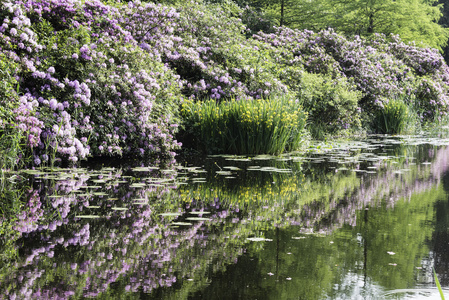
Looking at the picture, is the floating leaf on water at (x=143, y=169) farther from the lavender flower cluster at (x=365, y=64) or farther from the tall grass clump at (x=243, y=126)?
the lavender flower cluster at (x=365, y=64)

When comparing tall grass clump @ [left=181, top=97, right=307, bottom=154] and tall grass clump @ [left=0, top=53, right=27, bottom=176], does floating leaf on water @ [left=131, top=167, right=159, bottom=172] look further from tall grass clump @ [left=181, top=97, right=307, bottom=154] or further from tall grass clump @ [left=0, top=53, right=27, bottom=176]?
tall grass clump @ [left=181, top=97, right=307, bottom=154]

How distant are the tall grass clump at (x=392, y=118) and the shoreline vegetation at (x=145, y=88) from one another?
0.10 metres

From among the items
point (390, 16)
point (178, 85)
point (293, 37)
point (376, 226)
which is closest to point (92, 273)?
point (376, 226)

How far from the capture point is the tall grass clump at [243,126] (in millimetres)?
9344

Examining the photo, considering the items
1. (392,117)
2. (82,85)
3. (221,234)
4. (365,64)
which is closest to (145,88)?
(82,85)

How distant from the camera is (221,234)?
13.1ft

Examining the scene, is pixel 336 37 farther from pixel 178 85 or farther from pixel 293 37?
pixel 178 85

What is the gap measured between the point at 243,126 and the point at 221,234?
18.1 feet

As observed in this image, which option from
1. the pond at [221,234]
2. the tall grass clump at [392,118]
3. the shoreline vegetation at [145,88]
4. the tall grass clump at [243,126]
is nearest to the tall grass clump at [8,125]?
the shoreline vegetation at [145,88]

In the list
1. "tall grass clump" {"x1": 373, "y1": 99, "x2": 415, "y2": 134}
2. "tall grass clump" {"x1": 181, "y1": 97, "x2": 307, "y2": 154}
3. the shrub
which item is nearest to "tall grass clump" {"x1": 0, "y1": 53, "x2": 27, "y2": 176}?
"tall grass clump" {"x1": 181, "y1": 97, "x2": 307, "y2": 154}

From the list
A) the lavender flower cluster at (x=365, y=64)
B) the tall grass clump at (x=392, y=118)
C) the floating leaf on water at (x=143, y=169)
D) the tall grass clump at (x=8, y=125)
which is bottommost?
the floating leaf on water at (x=143, y=169)

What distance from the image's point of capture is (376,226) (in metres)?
4.34

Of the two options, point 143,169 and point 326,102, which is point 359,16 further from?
point 143,169

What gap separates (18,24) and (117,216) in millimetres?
4069
